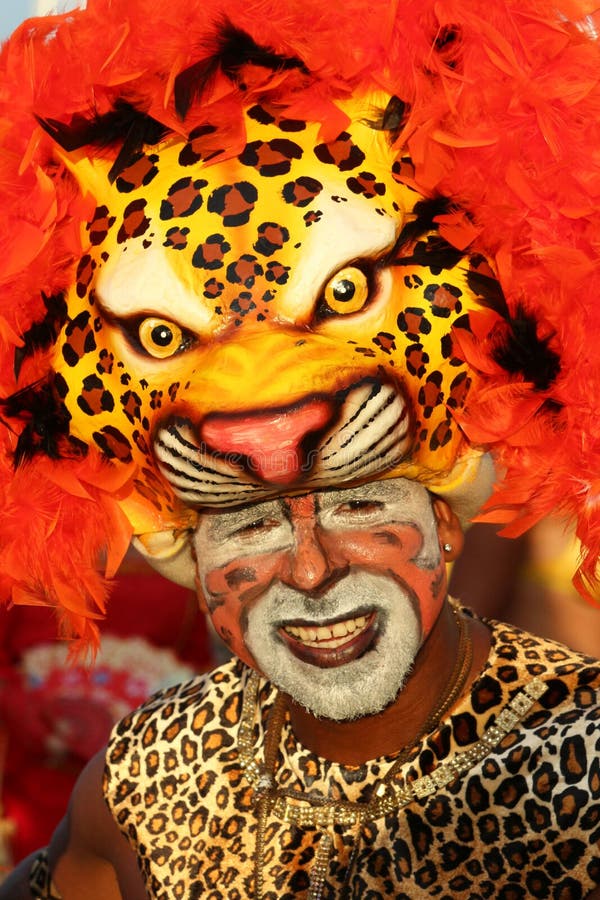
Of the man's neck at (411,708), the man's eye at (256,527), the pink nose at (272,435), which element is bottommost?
the man's neck at (411,708)

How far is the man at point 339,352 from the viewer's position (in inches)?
98.6

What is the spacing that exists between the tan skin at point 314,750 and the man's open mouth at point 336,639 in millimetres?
135

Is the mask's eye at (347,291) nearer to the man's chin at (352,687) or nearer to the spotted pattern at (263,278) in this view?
the spotted pattern at (263,278)

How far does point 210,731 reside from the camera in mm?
3209

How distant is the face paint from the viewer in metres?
2.69

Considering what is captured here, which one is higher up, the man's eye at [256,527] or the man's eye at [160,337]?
the man's eye at [160,337]

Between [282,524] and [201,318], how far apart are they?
1.47 ft

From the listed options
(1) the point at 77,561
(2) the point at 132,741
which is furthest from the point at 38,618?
(1) the point at 77,561

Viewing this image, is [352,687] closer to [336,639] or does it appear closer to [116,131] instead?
[336,639]

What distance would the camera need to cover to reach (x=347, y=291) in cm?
254

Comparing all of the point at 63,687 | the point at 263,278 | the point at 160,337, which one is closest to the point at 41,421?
the point at 160,337

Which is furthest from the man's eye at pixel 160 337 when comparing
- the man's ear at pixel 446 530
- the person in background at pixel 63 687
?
the person in background at pixel 63 687

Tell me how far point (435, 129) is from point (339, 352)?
425mm

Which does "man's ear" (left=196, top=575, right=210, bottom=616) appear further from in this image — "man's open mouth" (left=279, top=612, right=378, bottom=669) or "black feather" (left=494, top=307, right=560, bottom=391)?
"black feather" (left=494, top=307, right=560, bottom=391)
